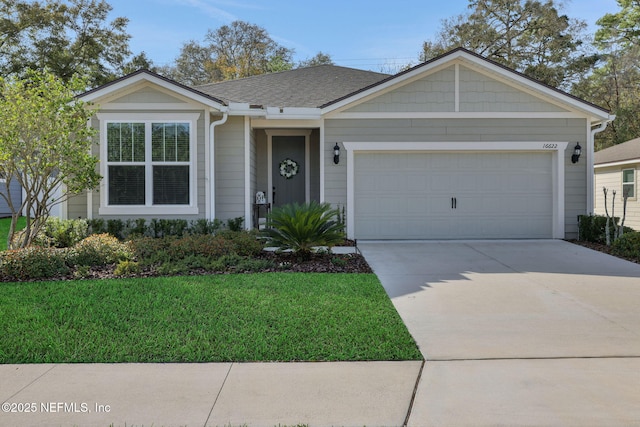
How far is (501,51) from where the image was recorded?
87.5ft

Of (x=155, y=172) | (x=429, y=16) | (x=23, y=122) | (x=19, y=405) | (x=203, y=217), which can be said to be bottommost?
(x=19, y=405)

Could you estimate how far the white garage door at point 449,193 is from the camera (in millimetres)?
10789

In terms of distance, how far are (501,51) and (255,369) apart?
2770 cm

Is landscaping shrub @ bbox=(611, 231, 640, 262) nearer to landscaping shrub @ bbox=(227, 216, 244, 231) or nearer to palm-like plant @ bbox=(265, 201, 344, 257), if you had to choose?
palm-like plant @ bbox=(265, 201, 344, 257)

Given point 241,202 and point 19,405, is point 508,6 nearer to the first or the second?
point 241,202

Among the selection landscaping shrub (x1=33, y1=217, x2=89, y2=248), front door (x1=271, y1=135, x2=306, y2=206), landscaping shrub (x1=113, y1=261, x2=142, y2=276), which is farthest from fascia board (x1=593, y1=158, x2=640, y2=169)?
landscaping shrub (x1=33, y1=217, x2=89, y2=248)

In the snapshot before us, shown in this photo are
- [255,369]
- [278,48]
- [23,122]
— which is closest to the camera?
[255,369]

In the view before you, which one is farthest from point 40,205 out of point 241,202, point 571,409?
point 571,409

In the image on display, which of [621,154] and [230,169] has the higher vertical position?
[621,154]

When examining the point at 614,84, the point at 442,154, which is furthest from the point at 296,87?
the point at 614,84

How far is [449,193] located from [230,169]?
515 centimetres

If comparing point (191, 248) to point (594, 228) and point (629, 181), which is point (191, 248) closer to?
point (594, 228)

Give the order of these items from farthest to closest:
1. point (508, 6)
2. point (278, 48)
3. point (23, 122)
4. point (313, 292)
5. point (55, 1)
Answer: point (278, 48)
point (508, 6)
point (55, 1)
point (23, 122)
point (313, 292)

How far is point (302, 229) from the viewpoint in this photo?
7711mm
